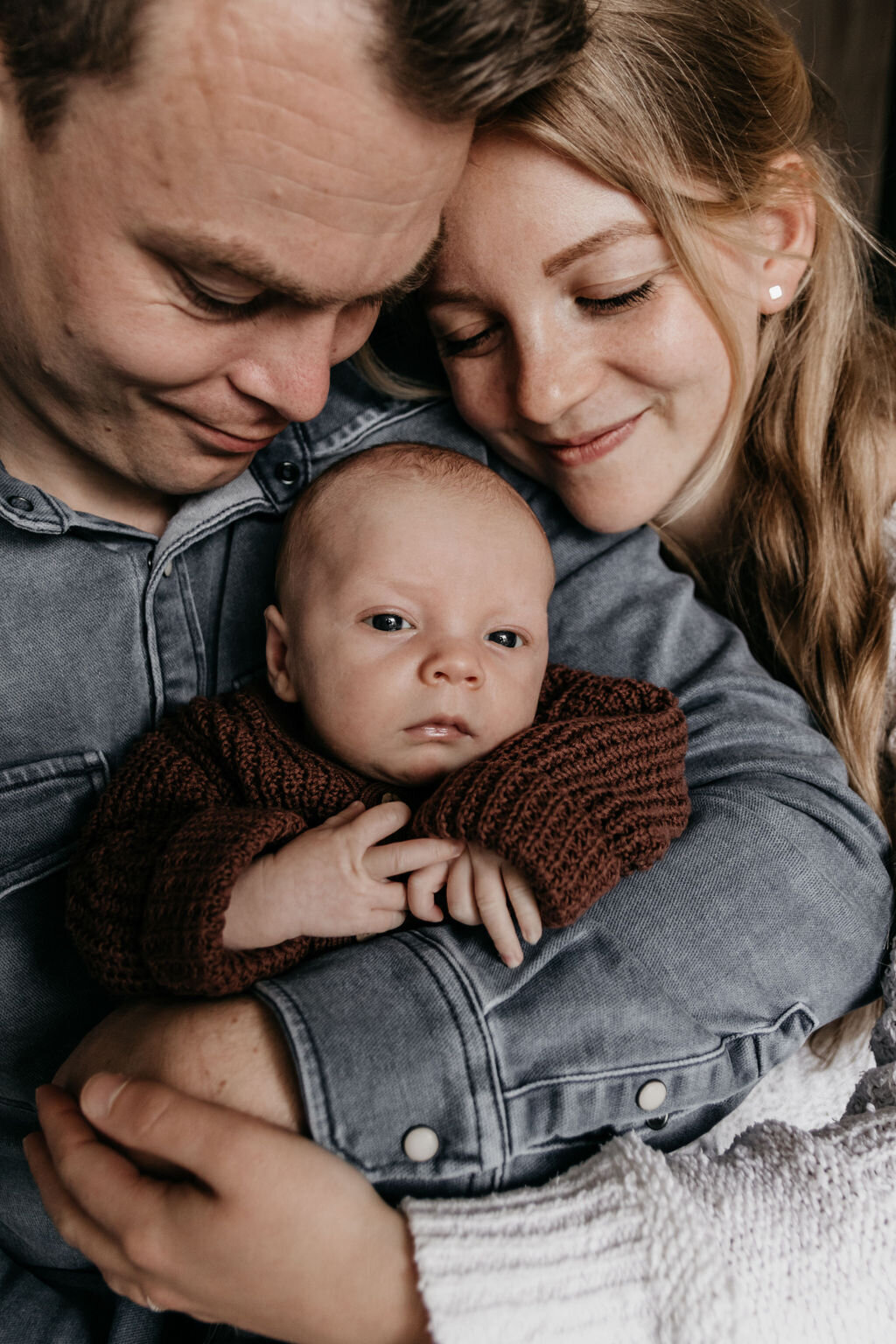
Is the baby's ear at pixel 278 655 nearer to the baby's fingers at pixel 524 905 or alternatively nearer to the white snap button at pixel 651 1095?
the baby's fingers at pixel 524 905

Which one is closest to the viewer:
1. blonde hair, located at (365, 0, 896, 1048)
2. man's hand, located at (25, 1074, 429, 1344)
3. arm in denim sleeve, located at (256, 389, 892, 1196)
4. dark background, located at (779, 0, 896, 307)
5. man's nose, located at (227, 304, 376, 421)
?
man's hand, located at (25, 1074, 429, 1344)

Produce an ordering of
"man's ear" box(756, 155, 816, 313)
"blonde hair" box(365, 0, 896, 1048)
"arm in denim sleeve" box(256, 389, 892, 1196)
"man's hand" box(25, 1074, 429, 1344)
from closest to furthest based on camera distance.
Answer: "man's hand" box(25, 1074, 429, 1344)
"arm in denim sleeve" box(256, 389, 892, 1196)
"blonde hair" box(365, 0, 896, 1048)
"man's ear" box(756, 155, 816, 313)

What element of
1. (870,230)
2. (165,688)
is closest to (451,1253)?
(165,688)

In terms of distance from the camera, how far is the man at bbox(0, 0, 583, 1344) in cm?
96

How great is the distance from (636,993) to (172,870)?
496mm

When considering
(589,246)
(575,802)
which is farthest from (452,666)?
(589,246)

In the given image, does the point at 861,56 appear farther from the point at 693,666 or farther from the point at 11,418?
the point at 11,418

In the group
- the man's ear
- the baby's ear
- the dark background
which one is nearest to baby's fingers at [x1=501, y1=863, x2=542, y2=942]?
the baby's ear

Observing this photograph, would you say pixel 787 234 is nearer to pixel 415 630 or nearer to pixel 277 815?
pixel 415 630

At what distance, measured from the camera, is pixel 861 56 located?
2125 mm

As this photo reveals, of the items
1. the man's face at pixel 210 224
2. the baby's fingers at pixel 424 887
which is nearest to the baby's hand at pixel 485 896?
the baby's fingers at pixel 424 887

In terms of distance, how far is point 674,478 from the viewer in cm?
157

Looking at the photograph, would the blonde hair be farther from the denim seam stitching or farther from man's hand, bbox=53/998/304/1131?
man's hand, bbox=53/998/304/1131

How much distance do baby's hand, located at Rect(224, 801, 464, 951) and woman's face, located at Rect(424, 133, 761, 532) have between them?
25.3 inches
